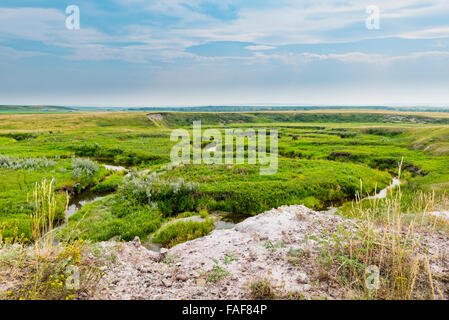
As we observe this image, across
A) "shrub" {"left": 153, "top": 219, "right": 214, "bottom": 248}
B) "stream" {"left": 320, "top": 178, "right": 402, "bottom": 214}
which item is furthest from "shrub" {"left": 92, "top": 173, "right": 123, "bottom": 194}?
"stream" {"left": 320, "top": 178, "right": 402, "bottom": 214}

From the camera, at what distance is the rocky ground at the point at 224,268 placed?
17.5 feet

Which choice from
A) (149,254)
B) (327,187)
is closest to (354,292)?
(149,254)

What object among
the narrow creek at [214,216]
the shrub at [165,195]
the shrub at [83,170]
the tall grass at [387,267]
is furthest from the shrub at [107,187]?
the tall grass at [387,267]

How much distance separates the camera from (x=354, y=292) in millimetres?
4934

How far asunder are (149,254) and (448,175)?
27929mm

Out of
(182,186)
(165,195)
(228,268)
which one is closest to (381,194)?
(182,186)

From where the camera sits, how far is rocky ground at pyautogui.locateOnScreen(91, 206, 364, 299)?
5324 millimetres

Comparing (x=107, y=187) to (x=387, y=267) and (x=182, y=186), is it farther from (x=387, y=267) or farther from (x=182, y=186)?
(x=387, y=267)

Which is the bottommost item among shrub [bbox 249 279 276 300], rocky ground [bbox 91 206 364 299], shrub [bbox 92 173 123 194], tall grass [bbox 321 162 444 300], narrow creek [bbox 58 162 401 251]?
narrow creek [bbox 58 162 401 251]

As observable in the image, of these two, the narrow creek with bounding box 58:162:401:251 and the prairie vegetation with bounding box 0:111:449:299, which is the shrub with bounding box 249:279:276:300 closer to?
the prairie vegetation with bounding box 0:111:449:299

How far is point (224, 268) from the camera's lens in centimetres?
645

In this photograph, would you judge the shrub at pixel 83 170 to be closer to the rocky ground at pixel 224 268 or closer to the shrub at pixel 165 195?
the shrub at pixel 165 195

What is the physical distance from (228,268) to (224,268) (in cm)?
12
